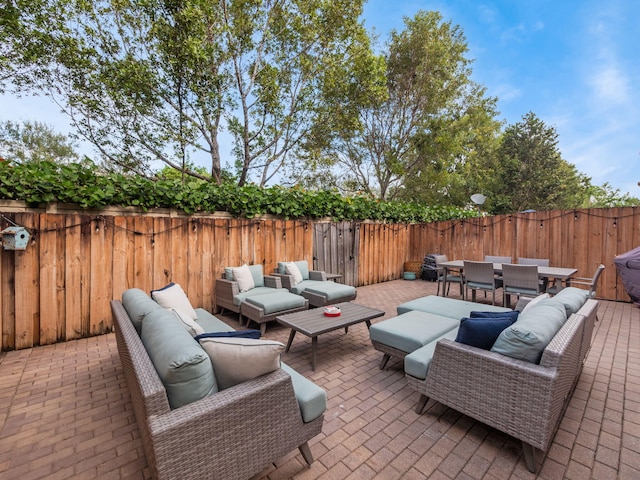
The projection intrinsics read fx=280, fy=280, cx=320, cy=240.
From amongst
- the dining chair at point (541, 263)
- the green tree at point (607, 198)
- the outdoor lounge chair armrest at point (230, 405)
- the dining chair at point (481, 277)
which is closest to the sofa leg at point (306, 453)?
the outdoor lounge chair armrest at point (230, 405)

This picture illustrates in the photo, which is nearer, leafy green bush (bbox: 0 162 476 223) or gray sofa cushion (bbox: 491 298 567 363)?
gray sofa cushion (bbox: 491 298 567 363)

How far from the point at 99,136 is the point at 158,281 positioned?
16.6 feet

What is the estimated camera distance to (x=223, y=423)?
131 cm

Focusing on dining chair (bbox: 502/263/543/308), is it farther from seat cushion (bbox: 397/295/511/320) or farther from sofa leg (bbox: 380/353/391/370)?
sofa leg (bbox: 380/353/391/370)

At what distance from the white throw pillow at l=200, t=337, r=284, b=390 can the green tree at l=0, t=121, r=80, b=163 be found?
13.1 m

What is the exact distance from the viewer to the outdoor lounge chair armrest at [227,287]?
4359 millimetres

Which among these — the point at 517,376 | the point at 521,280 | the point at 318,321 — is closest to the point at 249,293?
the point at 318,321

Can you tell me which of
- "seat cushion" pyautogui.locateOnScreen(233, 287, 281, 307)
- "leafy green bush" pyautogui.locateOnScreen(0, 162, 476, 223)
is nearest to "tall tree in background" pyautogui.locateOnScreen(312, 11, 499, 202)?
"leafy green bush" pyautogui.locateOnScreen(0, 162, 476, 223)

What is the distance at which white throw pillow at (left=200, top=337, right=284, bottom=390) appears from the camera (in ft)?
4.79

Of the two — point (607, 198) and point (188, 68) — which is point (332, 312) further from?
point (607, 198)

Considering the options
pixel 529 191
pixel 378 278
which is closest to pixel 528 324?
pixel 378 278

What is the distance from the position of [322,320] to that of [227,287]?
1.99 meters

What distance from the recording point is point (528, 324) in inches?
71.9

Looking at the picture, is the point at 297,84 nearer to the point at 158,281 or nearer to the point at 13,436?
the point at 158,281
